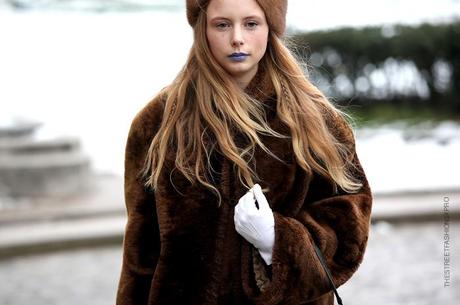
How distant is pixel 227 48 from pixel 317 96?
13.0 inches

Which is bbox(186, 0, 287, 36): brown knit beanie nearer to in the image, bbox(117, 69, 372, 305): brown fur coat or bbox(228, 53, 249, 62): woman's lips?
bbox(228, 53, 249, 62): woman's lips

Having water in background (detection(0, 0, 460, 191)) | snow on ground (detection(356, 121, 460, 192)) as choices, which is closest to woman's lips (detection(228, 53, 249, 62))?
snow on ground (detection(356, 121, 460, 192))

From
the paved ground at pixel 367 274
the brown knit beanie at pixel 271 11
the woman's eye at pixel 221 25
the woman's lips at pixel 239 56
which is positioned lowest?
the paved ground at pixel 367 274

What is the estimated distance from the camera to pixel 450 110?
12266mm

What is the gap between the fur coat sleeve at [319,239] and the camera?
2.52 metres

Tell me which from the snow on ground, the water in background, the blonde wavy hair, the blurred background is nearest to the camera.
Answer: the blonde wavy hair

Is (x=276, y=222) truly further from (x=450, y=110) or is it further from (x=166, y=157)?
(x=450, y=110)

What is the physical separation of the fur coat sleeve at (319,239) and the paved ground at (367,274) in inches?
137

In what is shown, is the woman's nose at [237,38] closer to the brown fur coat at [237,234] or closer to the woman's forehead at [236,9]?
the woman's forehead at [236,9]

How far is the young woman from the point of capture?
2541 millimetres

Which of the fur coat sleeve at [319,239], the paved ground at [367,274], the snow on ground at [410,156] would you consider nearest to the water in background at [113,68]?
the snow on ground at [410,156]

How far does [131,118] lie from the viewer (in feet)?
41.4

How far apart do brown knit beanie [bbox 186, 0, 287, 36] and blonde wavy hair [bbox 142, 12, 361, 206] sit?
3 cm

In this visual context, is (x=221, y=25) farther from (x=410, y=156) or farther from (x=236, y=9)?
(x=410, y=156)
